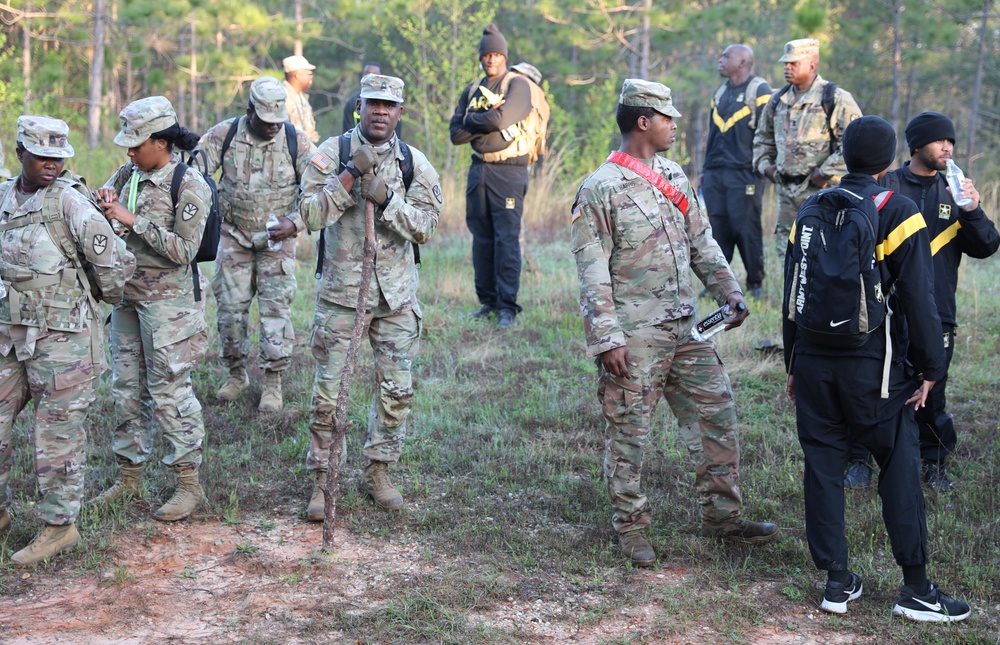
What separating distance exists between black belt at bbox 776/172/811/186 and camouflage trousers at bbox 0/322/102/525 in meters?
5.38

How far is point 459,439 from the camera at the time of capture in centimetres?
627

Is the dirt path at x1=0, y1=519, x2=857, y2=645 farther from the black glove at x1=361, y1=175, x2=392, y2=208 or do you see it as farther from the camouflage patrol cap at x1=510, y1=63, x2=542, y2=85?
the camouflage patrol cap at x1=510, y1=63, x2=542, y2=85

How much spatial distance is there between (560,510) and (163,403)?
87.3 inches

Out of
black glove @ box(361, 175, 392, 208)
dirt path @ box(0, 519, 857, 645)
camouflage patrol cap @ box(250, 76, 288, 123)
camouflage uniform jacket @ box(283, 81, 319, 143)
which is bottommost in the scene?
dirt path @ box(0, 519, 857, 645)

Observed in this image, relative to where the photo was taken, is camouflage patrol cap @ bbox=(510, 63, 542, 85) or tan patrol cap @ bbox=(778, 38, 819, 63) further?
camouflage patrol cap @ bbox=(510, 63, 542, 85)

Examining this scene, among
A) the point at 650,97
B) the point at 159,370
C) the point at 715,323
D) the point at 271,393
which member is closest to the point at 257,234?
the point at 271,393

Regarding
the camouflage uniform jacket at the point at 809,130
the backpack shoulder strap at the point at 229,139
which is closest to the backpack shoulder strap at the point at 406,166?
the backpack shoulder strap at the point at 229,139

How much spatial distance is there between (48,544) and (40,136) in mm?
1938

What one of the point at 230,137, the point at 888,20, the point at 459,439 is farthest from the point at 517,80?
the point at 888,20

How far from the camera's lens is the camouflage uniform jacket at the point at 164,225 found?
16.1 feet

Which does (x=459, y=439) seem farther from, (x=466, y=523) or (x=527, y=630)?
(x=527, y=630)

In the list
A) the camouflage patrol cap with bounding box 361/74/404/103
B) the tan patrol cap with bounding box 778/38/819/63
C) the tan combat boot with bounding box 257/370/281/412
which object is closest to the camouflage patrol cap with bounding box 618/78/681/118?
the camouflage patrol cap with bounding box 361/74/404/103

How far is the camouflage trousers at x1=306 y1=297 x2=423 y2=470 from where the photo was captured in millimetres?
4949

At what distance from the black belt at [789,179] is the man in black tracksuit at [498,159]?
2.23 meters
